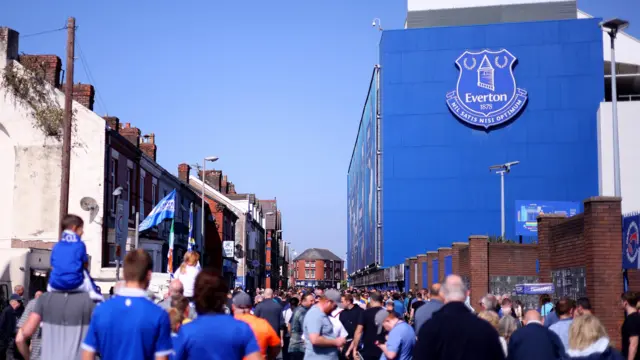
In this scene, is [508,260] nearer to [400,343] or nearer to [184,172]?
[400,343]

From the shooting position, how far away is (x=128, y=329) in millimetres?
5371

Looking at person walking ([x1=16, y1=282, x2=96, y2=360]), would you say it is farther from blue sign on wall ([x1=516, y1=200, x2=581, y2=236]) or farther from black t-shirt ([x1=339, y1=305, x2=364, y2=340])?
blue sign on wall ([x1=516, y1=200, x2=581, y2=236])

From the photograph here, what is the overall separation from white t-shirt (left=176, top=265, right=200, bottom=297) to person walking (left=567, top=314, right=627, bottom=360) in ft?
14.7

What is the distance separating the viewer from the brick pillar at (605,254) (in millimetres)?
17172

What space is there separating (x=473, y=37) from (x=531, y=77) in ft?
14.9

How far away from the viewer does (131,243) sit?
3362 cm

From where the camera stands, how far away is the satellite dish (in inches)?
1215

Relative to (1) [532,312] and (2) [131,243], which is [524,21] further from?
(1) [532,312]

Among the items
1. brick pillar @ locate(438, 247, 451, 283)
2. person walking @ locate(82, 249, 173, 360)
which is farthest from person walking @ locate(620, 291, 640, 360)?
brick pillar @ locate(438, 247, 451, 283)

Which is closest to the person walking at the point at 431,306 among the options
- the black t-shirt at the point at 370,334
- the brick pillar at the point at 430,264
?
the black t-shirt at the point at 370,334

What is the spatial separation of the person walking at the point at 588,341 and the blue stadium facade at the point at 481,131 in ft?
150

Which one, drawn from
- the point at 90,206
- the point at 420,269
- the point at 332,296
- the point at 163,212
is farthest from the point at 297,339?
the point at 420,269

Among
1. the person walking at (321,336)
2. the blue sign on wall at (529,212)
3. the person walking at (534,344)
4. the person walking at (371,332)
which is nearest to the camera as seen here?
the person walking at (534,344)

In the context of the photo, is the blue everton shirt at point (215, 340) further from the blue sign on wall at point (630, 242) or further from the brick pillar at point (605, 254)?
the brick pillar at point (605, 254)
